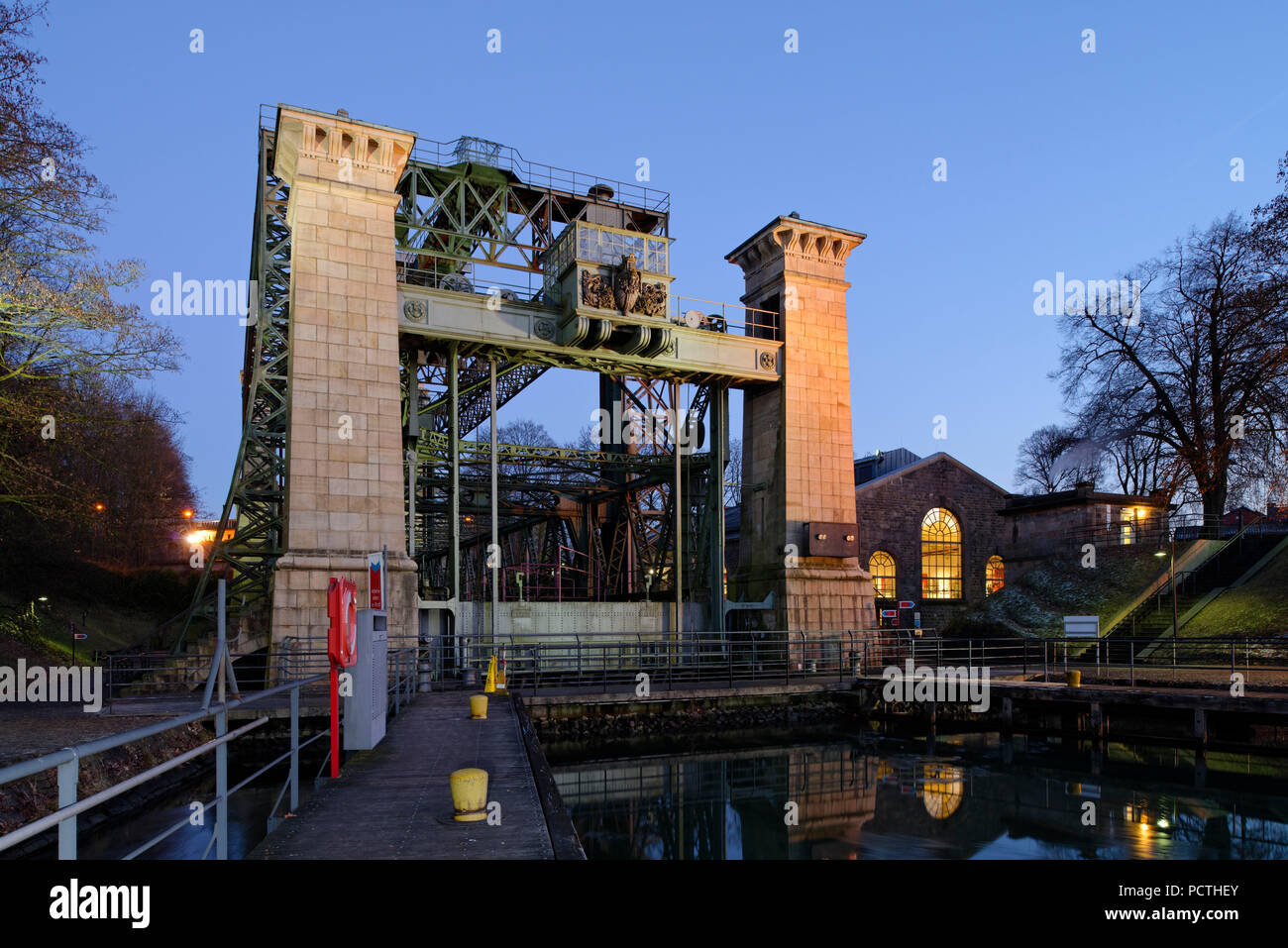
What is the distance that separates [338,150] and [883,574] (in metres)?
28.9

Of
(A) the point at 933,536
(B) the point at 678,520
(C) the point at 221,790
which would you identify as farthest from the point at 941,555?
(C) the point at 221,790

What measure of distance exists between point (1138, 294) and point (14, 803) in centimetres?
4381

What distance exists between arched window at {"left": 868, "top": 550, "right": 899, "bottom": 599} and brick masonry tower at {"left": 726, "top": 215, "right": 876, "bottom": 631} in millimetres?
13151

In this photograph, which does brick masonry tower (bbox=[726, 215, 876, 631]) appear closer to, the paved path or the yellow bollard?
the paved path

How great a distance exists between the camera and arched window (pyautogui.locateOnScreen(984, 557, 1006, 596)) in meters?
42.2

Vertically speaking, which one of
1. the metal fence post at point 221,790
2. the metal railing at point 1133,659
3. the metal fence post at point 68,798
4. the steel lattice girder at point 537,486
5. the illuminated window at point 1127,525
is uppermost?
the steel lattice girder at point 537,486

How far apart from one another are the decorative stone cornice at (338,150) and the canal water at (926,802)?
14.0 metres

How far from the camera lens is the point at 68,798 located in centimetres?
391

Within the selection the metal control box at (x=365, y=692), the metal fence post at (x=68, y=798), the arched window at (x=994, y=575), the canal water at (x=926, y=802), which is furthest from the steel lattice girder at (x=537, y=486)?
the metal fence post at (x=68, y=798)

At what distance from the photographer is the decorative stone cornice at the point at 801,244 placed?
27.6m

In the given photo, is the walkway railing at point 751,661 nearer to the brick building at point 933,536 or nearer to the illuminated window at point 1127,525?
the illuminated window at point 1127,525

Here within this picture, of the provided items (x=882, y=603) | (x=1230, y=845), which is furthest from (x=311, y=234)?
(x=882, y=603)

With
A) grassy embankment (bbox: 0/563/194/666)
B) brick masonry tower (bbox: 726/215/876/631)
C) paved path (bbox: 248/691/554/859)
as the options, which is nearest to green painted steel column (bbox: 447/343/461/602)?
grassy embankment (bbox: 0/563/194/666)

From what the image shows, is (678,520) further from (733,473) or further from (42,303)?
(733,473)
